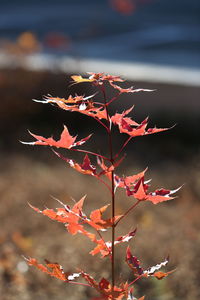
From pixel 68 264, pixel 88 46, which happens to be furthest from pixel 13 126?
pixel 68 264

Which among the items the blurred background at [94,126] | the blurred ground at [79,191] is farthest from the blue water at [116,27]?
the blurred ground at [79,191]

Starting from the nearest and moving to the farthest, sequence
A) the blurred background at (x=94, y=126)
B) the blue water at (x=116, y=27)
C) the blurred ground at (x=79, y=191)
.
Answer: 1. the blurred ground at (x=79, y=191)
2. the blurred background at (x=94, y=126)
3. the blue water at (x=116, y=27)

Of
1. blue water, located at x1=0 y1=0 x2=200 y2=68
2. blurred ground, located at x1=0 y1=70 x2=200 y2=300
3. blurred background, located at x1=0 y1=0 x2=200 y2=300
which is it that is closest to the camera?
blurred ground, located at x1=0 y1=70 x2=200 y2=300

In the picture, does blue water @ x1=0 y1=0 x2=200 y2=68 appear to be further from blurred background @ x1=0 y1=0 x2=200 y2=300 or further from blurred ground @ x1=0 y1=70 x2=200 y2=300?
blurred ground @ x1=0 y1=70 x2=200 y2=300

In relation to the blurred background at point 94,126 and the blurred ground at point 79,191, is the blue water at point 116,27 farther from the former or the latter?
the blurred ground at point 79,191

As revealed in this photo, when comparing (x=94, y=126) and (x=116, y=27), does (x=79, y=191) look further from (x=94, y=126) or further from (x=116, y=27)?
(x=116, y=27)

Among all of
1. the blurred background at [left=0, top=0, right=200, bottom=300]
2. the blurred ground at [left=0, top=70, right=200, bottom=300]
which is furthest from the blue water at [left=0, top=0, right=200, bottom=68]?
the blurred ground at [left=0, top=70, right=200, bottom=300]

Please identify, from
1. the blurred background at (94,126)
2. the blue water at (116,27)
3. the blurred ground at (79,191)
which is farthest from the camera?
the blue water at (116,27)
